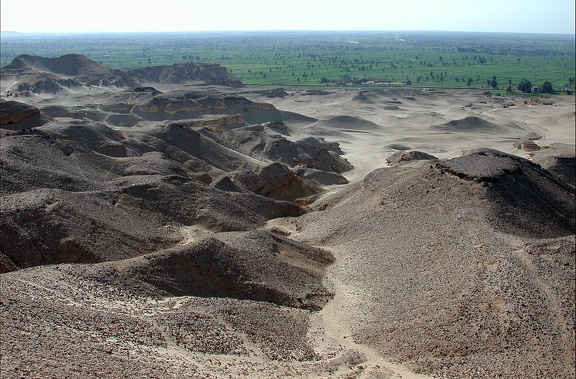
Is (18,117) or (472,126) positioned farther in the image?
(472,126)

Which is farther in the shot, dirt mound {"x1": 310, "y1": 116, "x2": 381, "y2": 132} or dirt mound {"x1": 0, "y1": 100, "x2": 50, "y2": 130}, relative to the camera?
dirt mound {"x1": 310, "y1": 116, "x2": 381, "y2": 132}

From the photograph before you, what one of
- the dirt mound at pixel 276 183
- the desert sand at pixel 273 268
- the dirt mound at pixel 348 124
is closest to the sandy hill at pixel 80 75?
the dirt mound at pixel 348 124

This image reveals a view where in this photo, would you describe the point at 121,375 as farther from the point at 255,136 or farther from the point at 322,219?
the point at 255,136

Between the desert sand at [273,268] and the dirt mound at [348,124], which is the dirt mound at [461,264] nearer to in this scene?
the desert sand at [273,268]

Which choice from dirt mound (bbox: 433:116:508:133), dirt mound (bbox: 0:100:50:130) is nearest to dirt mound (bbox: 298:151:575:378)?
dirt mound (bbox: 0:100:50:130)

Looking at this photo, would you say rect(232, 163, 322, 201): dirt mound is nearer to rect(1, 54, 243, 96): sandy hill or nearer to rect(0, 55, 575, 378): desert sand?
rect(0, 55, 575, 378): desert sand

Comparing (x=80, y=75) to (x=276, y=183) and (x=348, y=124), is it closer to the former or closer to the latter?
(x=348, y=124)

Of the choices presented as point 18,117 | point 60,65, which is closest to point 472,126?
point 18,117

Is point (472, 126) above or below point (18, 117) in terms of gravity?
below
